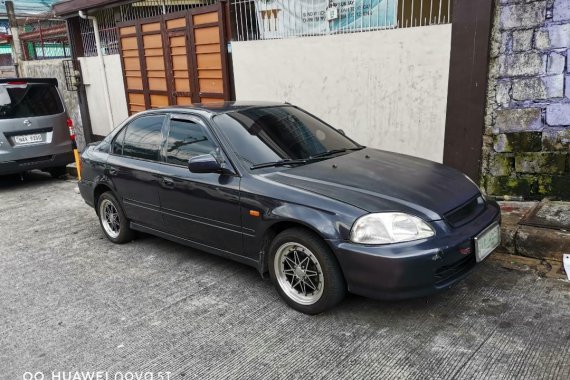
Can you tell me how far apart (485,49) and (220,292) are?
386 centimetres

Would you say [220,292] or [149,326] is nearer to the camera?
[149,326]

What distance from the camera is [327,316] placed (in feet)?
11.1

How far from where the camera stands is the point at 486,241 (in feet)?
10.9

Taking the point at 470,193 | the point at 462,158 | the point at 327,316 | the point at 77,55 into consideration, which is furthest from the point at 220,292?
the point at 77,55

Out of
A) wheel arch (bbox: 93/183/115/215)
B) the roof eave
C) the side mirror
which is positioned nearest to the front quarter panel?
the side mirror

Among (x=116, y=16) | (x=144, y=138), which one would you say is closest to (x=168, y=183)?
(x=144, y=138)

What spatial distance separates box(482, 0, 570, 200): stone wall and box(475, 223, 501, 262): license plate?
206cm

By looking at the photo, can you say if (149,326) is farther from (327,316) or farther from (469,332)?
(469,332)

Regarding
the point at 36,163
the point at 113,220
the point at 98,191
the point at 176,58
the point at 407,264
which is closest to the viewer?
the point at 407,264

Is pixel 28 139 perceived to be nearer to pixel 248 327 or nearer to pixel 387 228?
pixel 248 327

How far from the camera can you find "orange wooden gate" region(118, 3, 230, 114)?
8.22 metres

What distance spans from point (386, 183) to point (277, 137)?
44.3 inches

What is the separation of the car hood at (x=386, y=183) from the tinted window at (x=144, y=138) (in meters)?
1.48

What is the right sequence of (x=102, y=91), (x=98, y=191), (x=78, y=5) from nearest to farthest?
1. (x=98, y=191)
2. (x=78, y=5)
3. (x=102, y=91)
